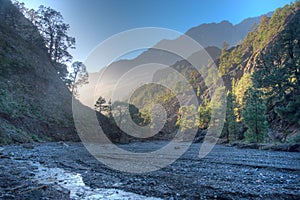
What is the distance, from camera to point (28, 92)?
35.4 metres

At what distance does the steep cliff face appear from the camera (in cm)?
2680

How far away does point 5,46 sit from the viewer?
38.2 metres

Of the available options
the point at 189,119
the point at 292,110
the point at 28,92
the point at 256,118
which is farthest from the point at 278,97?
the point at 28,92

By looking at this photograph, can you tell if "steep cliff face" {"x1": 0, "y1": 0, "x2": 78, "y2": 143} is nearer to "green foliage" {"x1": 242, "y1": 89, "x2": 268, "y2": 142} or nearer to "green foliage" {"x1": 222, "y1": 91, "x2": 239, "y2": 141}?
"green foliage" {"x1": 242, "y1": 89, "x2": 268, "y2": 142}

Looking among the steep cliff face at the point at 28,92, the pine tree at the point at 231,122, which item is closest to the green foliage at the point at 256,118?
the pine tree at the point at 231,122

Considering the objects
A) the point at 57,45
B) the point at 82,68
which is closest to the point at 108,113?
the point at 82,68

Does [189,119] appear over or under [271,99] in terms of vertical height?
under

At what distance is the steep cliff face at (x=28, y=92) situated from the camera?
1055 inches

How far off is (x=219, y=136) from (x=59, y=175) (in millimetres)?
45629

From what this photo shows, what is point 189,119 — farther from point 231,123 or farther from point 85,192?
point 85,192

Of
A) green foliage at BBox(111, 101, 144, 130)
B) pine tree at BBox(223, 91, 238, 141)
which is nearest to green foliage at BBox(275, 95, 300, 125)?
pine tree at BBox(223, 91, 238, 141)

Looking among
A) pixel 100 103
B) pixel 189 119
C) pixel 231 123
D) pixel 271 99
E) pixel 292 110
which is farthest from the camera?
pixel 189 119

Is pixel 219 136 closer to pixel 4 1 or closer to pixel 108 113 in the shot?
pixel 108 113

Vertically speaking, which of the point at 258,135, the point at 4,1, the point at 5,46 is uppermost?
the point at 4,1
